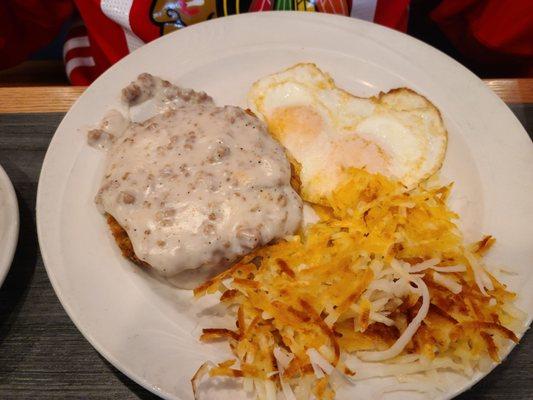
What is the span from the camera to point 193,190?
185 centimetres

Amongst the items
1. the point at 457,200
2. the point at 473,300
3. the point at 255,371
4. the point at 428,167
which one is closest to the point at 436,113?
the point at 428,167

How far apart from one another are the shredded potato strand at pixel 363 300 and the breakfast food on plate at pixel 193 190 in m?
0.12

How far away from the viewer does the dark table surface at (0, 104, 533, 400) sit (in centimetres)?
170

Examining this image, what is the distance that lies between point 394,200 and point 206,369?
915mm

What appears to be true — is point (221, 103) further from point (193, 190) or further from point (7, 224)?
point (7, 224)

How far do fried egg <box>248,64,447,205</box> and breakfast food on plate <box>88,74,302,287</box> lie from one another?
Answer: 211 millimetres

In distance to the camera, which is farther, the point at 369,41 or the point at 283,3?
the point at 283,3

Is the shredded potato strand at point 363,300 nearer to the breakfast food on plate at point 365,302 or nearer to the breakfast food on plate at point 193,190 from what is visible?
the breakfast food on plate at point 365,302

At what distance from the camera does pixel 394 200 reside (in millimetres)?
1834

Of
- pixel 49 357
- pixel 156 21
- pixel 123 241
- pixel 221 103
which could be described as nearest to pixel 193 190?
pixel 123 241

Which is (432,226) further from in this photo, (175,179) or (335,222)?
(175,179)

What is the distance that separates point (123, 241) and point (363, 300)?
92cm

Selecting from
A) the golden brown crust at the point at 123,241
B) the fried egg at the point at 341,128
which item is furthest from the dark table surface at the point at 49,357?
the fried egg at the point at 341,128

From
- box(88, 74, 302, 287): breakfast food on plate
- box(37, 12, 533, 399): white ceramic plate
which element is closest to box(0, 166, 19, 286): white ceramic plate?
box(37, 12, 533, 399): white ceramic plate
